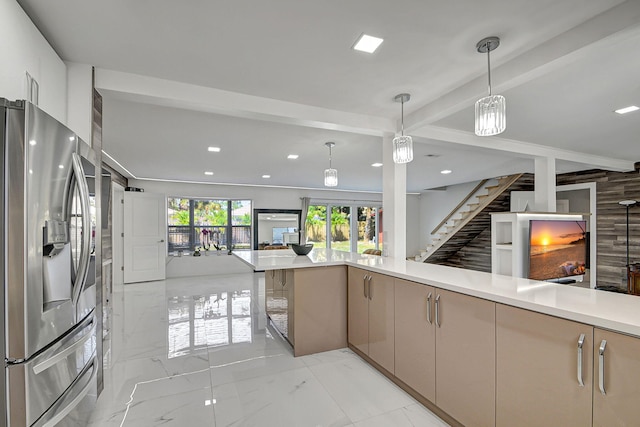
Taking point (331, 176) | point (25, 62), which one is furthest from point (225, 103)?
point (331, 176)

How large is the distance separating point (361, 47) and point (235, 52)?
0.85 meters

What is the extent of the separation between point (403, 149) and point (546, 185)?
3285mm

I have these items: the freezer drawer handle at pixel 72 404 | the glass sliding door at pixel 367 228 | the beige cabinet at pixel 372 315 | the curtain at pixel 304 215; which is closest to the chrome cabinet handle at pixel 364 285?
the beige cabinet at pixel 372 315

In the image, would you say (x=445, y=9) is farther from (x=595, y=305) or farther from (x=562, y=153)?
→ (x=562, y=153)

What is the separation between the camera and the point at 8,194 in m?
1.18

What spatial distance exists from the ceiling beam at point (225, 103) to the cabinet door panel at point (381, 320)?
160 cm

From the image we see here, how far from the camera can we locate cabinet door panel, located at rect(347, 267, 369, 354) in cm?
270

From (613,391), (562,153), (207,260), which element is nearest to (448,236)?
(562,153)

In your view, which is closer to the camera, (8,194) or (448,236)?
(8,194)

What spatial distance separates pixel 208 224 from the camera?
796 cm

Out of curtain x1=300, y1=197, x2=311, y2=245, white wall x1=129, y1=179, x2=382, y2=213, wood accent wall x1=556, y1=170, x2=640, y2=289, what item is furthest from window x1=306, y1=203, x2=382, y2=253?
wood accent wall x1=556, y1=170, x2=640, y2=289

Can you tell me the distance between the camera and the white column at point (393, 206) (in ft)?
11.3

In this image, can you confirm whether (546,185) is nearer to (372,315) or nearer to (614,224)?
(614,224)

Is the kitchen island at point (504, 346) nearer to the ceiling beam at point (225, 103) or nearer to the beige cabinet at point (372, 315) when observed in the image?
the beige cabinet at point (372, 315)
